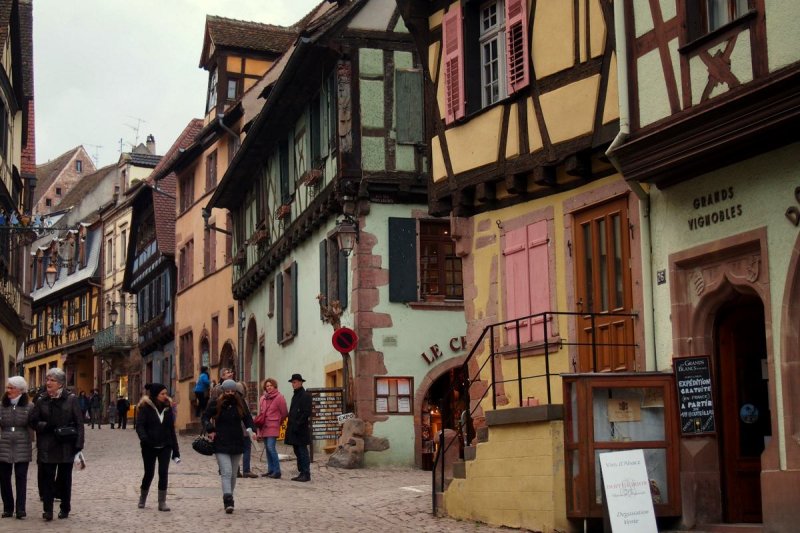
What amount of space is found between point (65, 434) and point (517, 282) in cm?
579

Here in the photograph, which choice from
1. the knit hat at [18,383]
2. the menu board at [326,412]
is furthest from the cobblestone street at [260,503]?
the knit hat at [18,383]

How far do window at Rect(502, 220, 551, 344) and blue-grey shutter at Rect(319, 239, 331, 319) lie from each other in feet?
33.9

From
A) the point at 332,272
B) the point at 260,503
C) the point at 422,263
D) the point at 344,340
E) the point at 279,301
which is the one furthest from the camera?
the point at 279,301

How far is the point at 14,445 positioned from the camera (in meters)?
15.8

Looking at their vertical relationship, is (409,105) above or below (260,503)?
above

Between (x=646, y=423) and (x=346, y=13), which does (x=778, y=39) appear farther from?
(x=346, y=13)

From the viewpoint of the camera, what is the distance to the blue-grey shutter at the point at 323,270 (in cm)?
2794

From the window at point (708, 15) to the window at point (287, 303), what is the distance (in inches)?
728

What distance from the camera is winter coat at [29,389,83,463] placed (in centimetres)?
1576

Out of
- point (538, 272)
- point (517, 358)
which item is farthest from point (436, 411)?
point (517, 358)

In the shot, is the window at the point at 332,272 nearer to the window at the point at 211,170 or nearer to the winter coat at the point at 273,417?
the winter coat at the point at 273,417

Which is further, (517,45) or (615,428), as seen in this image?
(517,45)

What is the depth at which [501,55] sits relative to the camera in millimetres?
17828

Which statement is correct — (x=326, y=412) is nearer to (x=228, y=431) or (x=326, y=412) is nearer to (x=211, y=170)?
(x=228, y=431)
